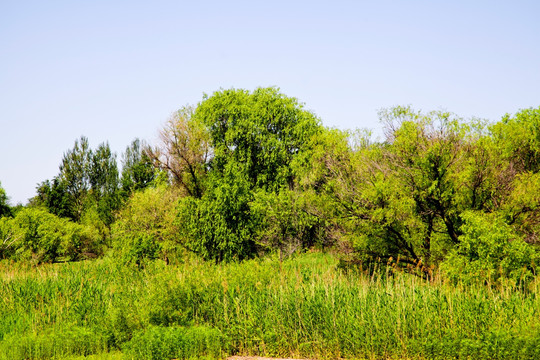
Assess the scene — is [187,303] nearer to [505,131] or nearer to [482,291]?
[482,291]

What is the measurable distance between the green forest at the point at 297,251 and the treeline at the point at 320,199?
0.32 feet

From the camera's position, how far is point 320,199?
74.8 feet

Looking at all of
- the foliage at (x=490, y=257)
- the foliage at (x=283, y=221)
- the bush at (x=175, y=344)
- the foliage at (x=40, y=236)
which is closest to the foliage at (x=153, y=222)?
the foliage at (x=40, y=236)

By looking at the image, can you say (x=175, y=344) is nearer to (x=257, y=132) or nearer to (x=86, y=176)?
(x=257, y=132)

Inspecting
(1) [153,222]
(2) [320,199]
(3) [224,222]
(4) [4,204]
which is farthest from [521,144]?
(4) [4,204]

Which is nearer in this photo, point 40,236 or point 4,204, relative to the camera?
point 40,236

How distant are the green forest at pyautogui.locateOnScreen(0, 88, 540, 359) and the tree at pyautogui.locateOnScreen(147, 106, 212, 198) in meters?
0.12

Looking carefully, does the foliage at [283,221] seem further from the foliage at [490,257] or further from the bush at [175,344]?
the bush at [175,344]

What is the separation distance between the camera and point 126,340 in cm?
998

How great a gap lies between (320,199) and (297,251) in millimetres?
2724

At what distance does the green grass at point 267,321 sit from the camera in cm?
876

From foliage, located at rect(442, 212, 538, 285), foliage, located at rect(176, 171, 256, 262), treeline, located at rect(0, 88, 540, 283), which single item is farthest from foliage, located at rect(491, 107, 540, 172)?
foliage, located at rect(176, 171, 256, 262)

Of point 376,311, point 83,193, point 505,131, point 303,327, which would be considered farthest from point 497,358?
point 83,193

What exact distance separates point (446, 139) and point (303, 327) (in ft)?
34.7
